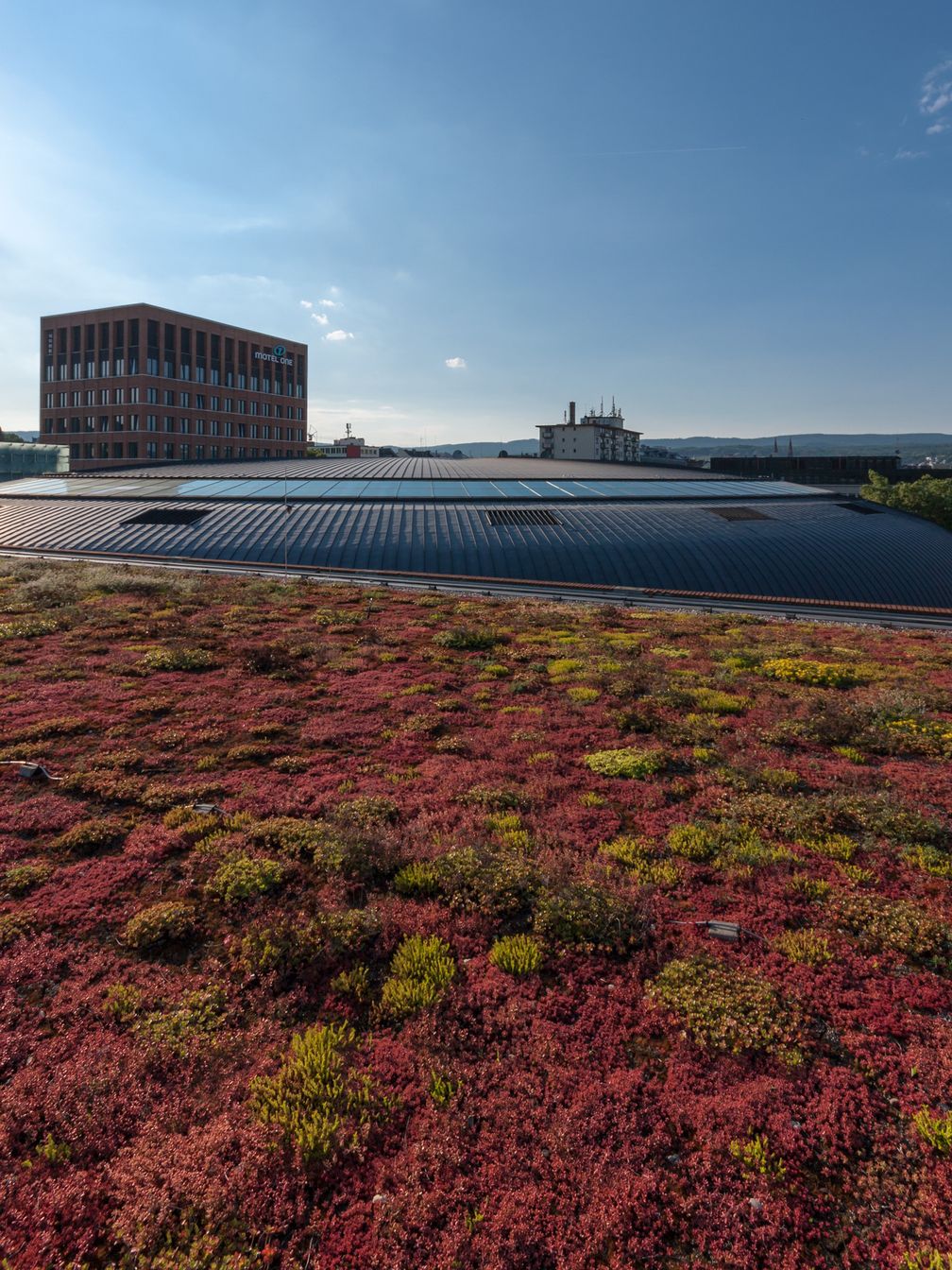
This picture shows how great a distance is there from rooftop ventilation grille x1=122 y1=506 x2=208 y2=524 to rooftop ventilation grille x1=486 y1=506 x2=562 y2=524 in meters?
24.9

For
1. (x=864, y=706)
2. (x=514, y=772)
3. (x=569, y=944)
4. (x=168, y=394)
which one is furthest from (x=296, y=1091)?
(x=168, y=394)

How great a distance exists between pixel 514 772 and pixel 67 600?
26401mm

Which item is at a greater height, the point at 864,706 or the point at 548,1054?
the point at 864,706

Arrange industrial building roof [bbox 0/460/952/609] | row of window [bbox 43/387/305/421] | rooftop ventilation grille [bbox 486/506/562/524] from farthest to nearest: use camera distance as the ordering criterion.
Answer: row of window [bbox 43/387/305/421], rooftop ventilation grille [bbox 486/506/562/524], industrial building roof [bbox 0/460/952/609]

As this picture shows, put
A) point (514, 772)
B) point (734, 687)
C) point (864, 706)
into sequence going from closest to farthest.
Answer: point (514, 772) < point (864, 706) < point (734, 687)

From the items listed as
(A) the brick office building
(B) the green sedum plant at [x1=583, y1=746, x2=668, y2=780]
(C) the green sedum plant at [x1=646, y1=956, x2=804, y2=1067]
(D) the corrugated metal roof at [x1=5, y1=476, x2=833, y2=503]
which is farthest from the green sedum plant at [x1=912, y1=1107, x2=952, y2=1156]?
(A) the brick office building

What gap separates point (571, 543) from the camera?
157 feet

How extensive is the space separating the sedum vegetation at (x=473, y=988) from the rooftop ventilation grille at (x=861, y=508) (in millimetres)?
51905

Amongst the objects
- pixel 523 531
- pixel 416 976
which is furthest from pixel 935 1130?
pixel 523 531

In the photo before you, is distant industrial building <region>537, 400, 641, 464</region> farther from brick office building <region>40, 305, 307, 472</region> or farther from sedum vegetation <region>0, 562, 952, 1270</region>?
sedum vegetation <region>0, 562, 952, 1270</region>

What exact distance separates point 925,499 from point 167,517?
84.0m

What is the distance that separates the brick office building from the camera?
12875 cm

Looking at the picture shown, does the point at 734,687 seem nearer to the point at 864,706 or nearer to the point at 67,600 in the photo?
the point at 864,706

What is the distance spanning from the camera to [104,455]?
434 feet
